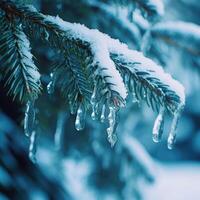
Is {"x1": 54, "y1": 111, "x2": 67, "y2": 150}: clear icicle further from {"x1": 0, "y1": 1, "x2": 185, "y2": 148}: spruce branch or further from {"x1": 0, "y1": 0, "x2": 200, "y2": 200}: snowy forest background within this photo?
{"x1": 0, "y1": 1, "x2": 185, "y2": 148}: spruce branch

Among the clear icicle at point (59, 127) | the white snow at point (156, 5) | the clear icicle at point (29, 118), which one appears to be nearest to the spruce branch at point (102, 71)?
the clear icicle at point (29, 118)

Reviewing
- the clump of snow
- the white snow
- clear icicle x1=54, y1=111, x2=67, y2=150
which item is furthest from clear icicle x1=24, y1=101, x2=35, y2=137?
clear icicle x1=54, y1=111, x2=67, y2=150

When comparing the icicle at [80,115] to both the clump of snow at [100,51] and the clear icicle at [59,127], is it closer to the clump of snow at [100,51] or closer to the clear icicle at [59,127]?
the clump of snow at [100,51]

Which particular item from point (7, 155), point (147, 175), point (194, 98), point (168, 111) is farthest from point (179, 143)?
point (168, 111)

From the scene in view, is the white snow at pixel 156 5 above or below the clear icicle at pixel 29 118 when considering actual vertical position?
above

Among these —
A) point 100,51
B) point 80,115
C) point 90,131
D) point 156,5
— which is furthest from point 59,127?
point 100,51

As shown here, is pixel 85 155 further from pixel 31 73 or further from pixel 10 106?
pixel 31 73
